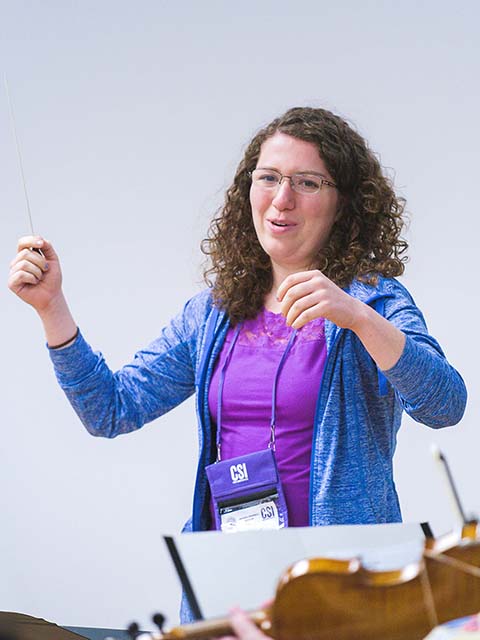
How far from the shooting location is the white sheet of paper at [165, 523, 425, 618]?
104 cm

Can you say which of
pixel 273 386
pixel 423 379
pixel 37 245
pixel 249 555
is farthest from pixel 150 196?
pixel 249 555

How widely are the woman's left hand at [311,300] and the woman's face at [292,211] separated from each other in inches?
16.3

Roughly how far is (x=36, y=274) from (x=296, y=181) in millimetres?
492

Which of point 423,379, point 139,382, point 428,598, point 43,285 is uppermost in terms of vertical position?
point 43,285

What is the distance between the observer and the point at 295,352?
6.14 ft

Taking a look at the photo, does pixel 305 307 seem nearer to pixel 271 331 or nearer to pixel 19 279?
pixel 271 331

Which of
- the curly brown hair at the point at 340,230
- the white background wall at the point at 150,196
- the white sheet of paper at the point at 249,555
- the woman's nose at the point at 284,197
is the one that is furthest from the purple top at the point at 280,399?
the white background wall at the point at 150,196

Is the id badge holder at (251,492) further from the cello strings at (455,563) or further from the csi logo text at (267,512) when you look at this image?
the cello strings at (455,563)

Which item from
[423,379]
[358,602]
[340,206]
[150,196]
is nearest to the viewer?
[358,602]

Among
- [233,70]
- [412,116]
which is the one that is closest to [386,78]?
[412,116]

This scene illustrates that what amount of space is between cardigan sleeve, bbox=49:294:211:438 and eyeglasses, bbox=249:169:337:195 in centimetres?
28

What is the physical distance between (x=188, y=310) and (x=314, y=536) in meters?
1.03

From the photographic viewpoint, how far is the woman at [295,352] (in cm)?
177

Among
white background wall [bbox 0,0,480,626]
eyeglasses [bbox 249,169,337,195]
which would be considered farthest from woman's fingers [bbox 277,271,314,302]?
white background wall [bbox 0,0,480,626]
